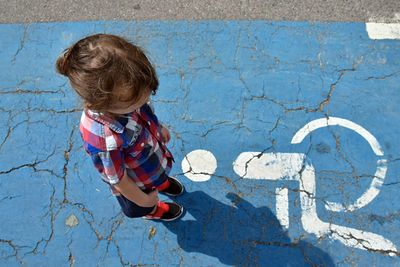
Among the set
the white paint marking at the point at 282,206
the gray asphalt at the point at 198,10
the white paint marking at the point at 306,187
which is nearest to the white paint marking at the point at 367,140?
the white paint marking at the point at 306,187

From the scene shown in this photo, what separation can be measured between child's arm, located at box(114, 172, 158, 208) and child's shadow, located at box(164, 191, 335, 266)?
58cm

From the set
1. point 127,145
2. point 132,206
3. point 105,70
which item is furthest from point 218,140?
point 105,70

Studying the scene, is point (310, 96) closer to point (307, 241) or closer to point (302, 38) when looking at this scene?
point (302, 38)

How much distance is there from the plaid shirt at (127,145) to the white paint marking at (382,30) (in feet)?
7.33

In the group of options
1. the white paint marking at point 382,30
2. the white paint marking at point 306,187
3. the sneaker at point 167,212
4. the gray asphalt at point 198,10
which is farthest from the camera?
the gray asphalt at point 198,10

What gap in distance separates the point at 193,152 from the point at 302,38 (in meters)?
1.41

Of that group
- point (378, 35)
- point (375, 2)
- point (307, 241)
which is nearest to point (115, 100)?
point (307, 241)

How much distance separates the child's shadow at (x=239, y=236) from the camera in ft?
8.31

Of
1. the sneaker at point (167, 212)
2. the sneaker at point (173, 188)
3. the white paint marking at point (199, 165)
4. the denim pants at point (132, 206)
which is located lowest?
the sneaker at point (167, 212)

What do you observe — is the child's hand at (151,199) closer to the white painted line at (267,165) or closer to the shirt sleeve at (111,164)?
the shirt sleeve at (111,164)

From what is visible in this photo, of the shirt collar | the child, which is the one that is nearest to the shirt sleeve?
the child

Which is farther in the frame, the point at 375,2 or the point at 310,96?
the point at 375,2

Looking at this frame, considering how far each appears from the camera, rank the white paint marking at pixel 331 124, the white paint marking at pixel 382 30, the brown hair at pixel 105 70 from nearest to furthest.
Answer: the brown hair at pixel 105 70, the white paint marking at pixel 331 124, the white paint marking at pixel 382 30

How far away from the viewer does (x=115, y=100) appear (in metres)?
1.52
